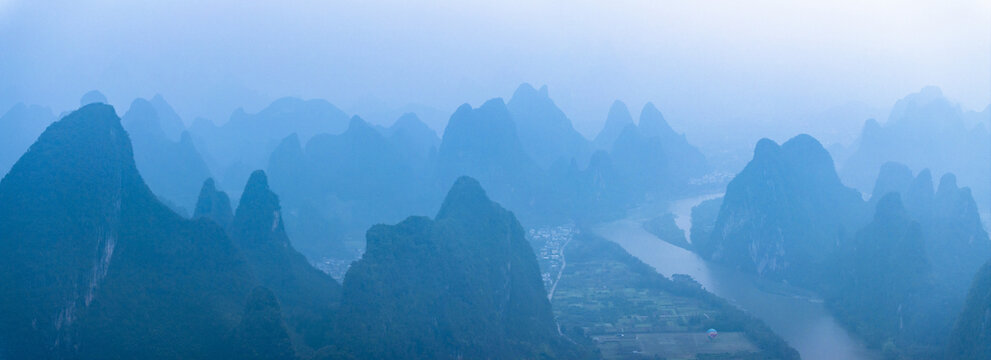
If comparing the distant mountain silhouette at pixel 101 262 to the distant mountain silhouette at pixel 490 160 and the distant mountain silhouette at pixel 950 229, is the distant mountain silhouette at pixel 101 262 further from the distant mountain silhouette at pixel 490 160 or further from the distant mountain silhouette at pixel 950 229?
the distant mountain silhouette at pixel 490 160

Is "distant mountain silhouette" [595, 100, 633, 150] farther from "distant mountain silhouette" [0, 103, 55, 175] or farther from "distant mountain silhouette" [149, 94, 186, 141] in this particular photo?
"distant mountain silhouette" [0, 103, 55, 175]

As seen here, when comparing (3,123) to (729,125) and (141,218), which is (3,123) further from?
(729,125)

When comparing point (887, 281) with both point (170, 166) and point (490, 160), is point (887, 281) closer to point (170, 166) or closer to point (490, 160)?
point (490, 160)

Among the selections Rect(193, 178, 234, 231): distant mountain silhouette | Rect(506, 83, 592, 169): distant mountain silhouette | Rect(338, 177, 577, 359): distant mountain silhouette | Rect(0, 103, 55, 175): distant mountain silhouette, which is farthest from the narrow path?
Rect(0, 103, 55, 175): distant mountain silhouette

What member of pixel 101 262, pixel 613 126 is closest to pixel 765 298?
pixel 101 262

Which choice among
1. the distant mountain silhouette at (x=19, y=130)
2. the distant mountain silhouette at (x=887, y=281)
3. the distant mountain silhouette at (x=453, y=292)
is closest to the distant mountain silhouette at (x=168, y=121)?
the distant mountain silhouette at (x=19, y=130)

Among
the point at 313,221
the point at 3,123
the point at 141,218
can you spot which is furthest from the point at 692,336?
the point at 3,123

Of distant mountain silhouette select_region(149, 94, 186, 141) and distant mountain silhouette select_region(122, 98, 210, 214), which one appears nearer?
distant mountain silhouette select_region(122, 98, 210, 214)
